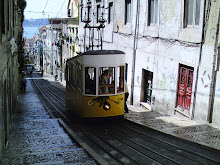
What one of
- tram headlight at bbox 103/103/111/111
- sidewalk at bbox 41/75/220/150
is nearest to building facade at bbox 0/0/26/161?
tram headlight at bbox 103/103/111/111

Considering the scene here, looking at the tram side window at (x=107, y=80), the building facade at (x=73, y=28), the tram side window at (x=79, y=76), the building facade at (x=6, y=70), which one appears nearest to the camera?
the building facade at (x=6, y=70)

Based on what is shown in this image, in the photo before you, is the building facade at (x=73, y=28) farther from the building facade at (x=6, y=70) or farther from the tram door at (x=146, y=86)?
the building facade at (x=6, y=70)

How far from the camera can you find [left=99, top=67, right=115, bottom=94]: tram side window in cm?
937

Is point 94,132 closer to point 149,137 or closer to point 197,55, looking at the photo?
point 149,137

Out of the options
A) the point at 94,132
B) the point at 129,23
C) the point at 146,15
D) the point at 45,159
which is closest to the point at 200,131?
the point at 94,132

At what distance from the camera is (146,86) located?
1440 centimetres

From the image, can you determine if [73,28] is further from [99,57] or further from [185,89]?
[99,57]

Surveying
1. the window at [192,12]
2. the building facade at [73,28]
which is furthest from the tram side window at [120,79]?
the building facade at [73,28]

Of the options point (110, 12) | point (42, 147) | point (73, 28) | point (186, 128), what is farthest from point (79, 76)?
point (73, 28)

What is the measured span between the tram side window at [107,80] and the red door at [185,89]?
3074 millimetres

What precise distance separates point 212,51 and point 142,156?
4.47m

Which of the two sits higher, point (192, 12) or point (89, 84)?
point (192, 12)

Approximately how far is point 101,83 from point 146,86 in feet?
17.8

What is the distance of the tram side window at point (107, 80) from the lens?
9367 millimetres
